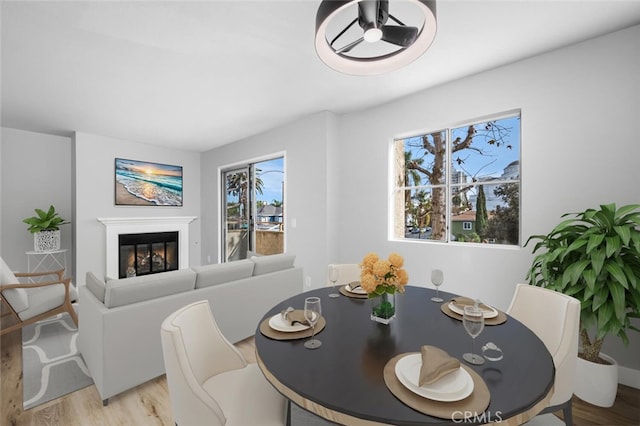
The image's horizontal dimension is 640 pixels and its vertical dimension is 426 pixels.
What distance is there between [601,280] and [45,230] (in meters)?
6.26

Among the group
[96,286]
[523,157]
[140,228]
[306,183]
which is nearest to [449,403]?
[96,286]

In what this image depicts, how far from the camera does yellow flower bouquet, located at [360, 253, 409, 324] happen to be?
1.25 metres

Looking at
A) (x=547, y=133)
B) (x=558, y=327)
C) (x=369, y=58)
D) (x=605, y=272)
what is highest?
(x=369, y=58)

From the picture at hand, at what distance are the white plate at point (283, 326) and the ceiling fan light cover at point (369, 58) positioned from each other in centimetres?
136

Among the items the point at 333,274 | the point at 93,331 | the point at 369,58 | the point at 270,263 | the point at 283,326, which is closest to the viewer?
the point at 283,326

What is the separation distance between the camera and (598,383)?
176 centimetres

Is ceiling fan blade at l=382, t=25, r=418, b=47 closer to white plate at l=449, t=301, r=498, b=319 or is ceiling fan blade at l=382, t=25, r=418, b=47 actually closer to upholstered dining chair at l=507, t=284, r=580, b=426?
white plate at l=449, t=301, r=498, b=319

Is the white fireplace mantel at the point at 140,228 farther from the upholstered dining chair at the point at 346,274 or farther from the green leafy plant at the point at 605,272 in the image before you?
the green leafy plant at the point at 605,272

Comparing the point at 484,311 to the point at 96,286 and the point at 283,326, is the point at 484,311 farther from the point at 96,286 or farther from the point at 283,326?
the point at 96,286

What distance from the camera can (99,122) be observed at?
12.8 feet

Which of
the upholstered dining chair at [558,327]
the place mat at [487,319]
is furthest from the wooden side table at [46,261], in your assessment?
the upholstered dining chair at [558,327]

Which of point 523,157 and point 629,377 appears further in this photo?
point 523,157

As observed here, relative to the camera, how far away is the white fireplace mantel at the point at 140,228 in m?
4.51

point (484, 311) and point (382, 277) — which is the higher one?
point (382, 277)
